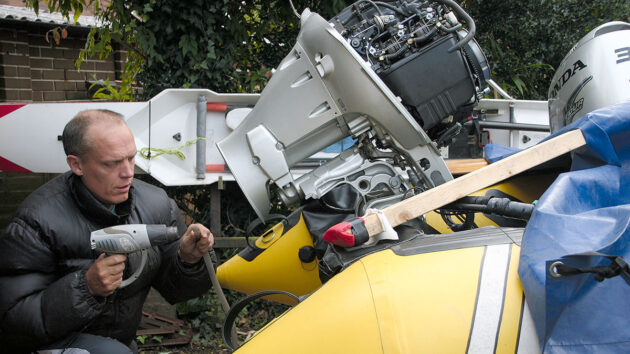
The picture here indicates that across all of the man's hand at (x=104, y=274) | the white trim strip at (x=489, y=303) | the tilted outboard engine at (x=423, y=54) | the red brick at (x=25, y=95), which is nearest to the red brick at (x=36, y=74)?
the red brick at (x=25, y=95)

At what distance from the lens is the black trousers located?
6.47 ft

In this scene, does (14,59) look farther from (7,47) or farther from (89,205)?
(89,205)

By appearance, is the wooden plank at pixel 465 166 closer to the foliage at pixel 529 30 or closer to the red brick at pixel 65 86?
the foliage at pixel 529 30

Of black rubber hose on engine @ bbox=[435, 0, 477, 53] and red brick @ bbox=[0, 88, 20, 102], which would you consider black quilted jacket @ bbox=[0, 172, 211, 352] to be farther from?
red brick @ bbox=[0, 88, 20, 102]

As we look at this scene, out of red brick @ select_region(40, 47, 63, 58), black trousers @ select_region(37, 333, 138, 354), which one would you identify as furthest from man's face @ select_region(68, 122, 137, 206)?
red brick @ select_region(40, 47, 63, 58)

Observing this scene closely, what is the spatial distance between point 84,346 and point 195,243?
56cm

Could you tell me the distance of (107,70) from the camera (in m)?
7.35

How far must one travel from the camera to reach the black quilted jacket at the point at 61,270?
1.88 meters

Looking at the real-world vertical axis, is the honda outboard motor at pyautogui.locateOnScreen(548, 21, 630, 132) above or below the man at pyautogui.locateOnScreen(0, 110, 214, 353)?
above

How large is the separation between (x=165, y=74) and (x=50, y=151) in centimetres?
109

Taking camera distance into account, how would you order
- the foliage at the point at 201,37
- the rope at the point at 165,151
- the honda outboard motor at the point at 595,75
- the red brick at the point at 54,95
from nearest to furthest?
the honda outboard motor at the point at 595,75
the rope at the point at 165,151
the foliage at the point at 201,37
the red brick at the point at 54,95

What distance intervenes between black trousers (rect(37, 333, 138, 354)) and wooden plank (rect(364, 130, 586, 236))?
111 centimetres

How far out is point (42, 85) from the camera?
6.91m

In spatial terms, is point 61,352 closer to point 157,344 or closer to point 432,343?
point 432,343
